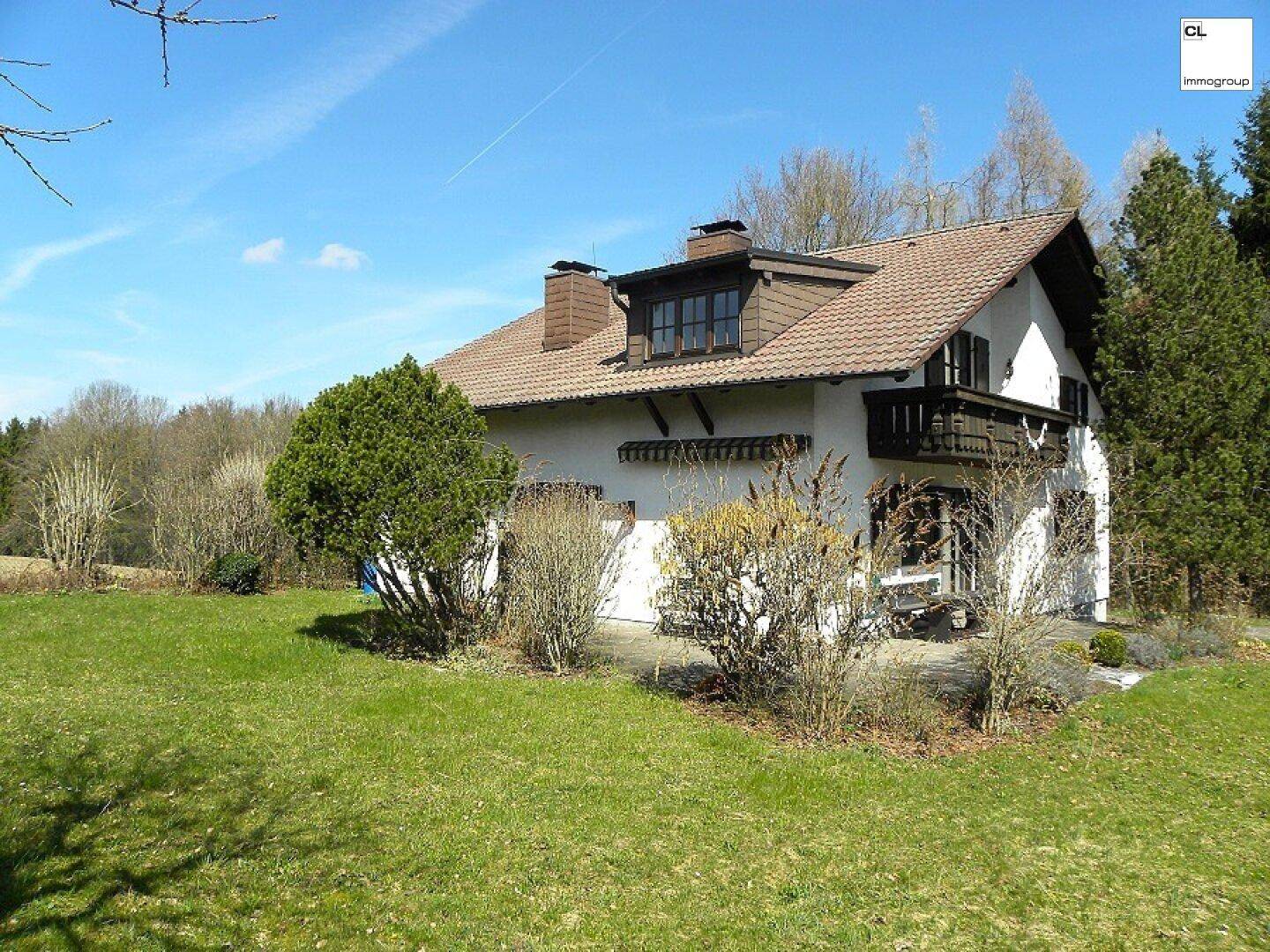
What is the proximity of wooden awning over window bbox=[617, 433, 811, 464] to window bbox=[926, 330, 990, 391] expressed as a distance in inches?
109

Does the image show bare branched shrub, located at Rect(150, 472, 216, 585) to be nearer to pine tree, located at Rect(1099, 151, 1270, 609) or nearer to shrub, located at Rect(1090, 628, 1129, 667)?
shrub, located at Rect(1090, 628, 1129, 667)

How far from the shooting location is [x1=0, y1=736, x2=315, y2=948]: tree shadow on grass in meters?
4.25

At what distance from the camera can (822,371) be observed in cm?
1164

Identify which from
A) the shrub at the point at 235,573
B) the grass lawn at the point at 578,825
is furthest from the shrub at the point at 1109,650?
the shrub at the point at 235,573

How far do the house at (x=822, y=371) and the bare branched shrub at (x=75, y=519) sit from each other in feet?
23.5

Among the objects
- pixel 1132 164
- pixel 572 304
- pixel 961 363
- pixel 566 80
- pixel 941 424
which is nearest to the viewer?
pixel 566 80

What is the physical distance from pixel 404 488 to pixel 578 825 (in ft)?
18.2

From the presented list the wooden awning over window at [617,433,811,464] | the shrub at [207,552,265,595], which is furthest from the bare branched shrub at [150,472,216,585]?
the wooden awning over window at [617,433,811,464]

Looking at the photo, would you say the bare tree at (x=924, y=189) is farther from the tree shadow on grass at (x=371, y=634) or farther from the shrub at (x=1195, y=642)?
the tree shadow on grass at (x=371, y=634)

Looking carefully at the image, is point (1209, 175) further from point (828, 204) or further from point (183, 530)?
point (183, 530)

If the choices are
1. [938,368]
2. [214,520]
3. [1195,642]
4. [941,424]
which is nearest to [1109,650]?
[1195,642]

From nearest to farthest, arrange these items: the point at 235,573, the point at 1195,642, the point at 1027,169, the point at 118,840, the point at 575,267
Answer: the point at 118,840 < the point at 1195,642 < the point at 235,573 < the point at 575,267 < the point at 1027,169

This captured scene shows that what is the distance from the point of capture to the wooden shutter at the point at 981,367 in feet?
48.1

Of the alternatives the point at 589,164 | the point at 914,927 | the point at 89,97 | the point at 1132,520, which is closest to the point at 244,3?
the point at 89,97
